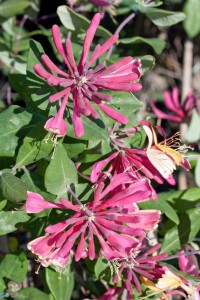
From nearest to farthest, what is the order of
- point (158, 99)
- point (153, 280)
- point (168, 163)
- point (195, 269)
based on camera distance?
point (168, 163) → point (153, 280) → point (195, 269) → point (158, 99)

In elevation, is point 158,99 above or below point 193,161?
below

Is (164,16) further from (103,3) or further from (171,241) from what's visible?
(171,241)

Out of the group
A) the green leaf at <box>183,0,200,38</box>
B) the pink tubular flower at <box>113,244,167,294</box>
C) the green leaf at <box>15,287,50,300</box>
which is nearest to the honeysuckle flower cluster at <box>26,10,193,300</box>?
the pink tubular flower at <box>113,244,167,294</box>

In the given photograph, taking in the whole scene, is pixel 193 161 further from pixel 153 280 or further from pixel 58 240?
pixel 58 240

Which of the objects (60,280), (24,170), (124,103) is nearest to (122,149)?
(124,103)

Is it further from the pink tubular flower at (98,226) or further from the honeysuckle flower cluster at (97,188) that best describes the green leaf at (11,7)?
the pink tubular flower at (98,226)

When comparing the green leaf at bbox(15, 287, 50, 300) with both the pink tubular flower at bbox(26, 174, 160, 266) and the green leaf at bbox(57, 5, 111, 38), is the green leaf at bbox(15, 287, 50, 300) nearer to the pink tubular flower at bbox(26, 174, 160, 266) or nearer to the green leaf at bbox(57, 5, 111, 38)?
the pink tubular flower at bbox(26, 174, 160, 266)

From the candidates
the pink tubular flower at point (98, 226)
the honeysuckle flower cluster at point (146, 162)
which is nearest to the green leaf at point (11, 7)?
the honeysuckle flower cluster at point (146, 162)
